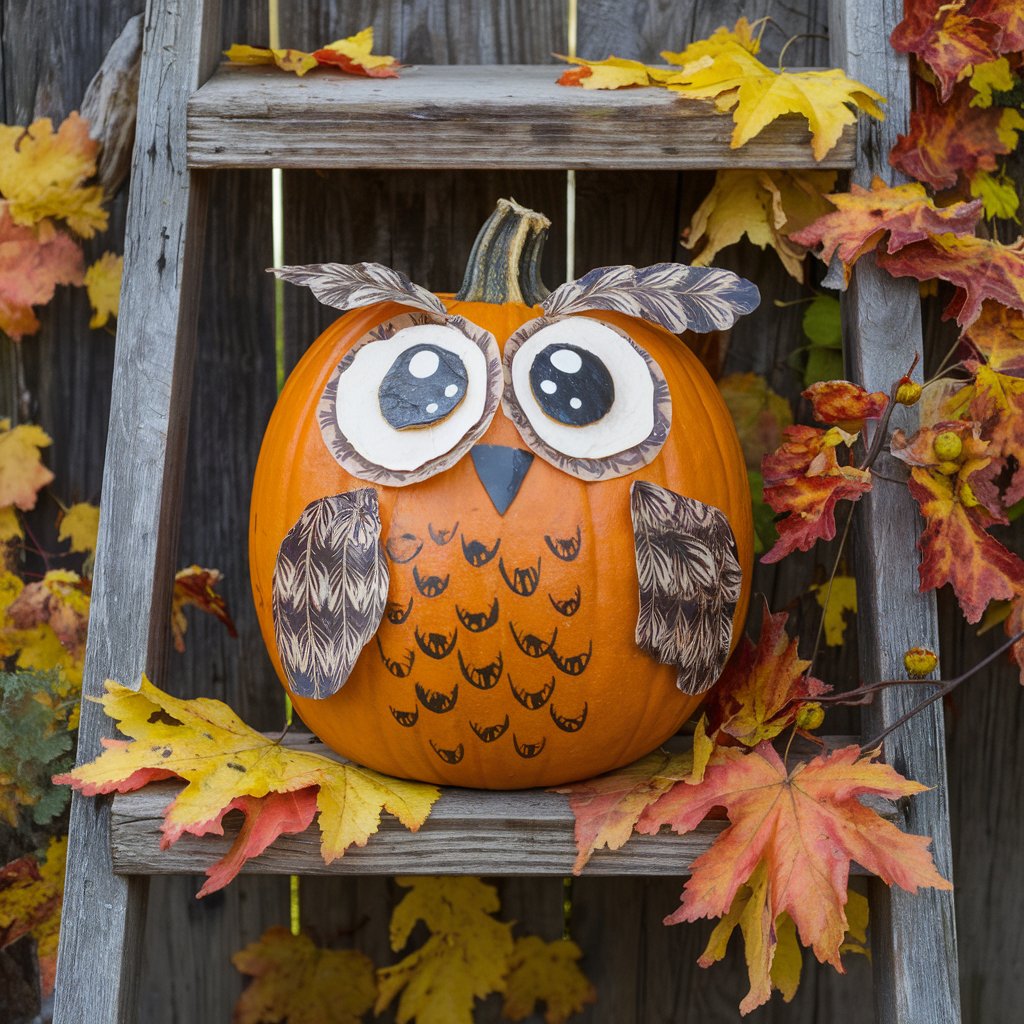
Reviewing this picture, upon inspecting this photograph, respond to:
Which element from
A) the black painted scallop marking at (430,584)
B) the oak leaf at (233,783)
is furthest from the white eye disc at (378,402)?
the oak leaf at (233,783)

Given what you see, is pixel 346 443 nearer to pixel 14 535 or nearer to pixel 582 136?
pixel 582 136

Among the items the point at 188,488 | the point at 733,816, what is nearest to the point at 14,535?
the point at 188,488

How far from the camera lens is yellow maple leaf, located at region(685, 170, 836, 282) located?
1295 mm

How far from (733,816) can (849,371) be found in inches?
21.4

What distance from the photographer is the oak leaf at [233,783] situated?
3.38 ft

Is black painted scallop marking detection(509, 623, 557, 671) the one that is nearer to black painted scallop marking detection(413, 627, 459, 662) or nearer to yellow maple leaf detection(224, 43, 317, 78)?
black painted scallop marking detection(413, 627, 459, 662)

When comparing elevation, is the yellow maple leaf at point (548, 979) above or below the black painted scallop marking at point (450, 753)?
below

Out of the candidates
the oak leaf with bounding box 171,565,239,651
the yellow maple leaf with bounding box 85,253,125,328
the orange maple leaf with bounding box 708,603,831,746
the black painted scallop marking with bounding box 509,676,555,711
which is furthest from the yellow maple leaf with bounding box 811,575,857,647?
the yellow maple leaf with bounding box 85,253,125,328

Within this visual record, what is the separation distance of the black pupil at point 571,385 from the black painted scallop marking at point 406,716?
33cm

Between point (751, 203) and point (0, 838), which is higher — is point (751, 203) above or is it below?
above

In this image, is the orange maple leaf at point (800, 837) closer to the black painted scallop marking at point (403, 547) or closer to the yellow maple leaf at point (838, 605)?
the black painted scallop marking at point (403, 547)

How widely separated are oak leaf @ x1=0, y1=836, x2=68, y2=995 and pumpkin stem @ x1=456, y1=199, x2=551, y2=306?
1.00m

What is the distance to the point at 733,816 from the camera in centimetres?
105

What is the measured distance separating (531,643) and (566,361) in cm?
28
